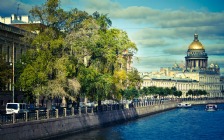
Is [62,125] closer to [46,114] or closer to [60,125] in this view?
[60,125]

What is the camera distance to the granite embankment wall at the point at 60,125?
1850 inches

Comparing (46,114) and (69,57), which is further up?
(69,57)

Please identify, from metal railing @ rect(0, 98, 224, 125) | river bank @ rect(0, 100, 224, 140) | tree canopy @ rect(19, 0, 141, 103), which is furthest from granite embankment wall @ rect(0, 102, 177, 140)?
tree canopy @ rect(19, 0, 141, 103)

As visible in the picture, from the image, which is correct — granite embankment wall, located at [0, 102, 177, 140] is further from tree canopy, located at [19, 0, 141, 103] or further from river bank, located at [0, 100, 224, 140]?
tree canopy, located at [19, 0, 141, 103]

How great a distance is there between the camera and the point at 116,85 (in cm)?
7538

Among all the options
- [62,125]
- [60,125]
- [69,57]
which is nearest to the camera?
[60,125]

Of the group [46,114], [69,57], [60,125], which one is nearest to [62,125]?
[60,125]

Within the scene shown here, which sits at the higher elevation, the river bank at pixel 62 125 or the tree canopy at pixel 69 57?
the tree canopy at pixel 69 57

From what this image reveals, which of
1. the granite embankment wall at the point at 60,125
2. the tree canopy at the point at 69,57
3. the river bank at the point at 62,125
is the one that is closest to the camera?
the granite embankment wall at the point at 60,125

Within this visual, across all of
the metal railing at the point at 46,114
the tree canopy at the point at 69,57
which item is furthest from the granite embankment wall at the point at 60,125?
the tree canopy at the point at 69,57

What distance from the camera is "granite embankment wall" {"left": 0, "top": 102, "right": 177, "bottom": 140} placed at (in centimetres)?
4700

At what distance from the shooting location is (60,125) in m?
58.3

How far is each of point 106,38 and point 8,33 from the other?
15.5 meters

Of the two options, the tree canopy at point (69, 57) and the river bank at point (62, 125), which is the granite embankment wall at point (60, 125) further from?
the tree canopy at point (69, 57)
